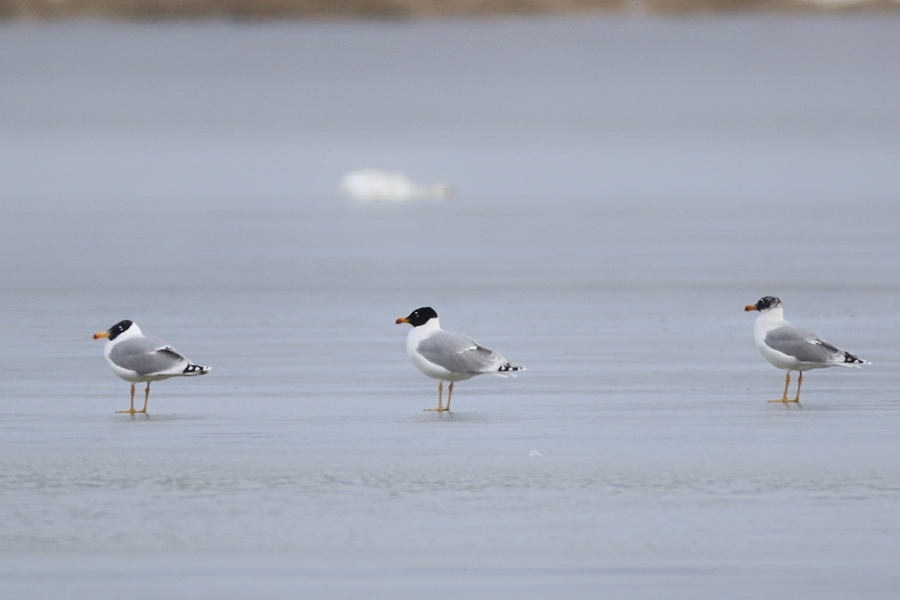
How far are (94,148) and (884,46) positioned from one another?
507ft

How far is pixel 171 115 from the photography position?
213 feet

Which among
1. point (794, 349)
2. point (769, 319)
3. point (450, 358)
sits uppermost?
point (769, 319)

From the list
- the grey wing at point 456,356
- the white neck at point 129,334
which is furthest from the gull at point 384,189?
the grey wing at point 456,356

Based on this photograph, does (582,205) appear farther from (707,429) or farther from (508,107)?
(508,107)

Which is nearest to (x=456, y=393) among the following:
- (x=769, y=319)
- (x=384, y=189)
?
(x=769, y=319)

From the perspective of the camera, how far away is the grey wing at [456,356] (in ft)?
33.3

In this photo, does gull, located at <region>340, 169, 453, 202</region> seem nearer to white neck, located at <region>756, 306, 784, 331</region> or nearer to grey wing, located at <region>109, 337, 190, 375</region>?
white neck, located at <region>756, 306, 784, 331</region>

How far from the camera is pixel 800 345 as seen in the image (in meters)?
10.4

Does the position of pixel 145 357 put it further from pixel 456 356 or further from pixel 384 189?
pixel 384 189

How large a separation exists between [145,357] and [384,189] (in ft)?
57.8

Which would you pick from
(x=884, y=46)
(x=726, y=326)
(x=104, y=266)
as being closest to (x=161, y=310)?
(x=104, y=266)

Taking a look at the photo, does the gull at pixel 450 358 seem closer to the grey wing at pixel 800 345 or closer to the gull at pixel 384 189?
the grey wing at pixel 800 345

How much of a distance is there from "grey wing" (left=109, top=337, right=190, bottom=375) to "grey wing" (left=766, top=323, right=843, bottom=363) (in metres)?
3.62

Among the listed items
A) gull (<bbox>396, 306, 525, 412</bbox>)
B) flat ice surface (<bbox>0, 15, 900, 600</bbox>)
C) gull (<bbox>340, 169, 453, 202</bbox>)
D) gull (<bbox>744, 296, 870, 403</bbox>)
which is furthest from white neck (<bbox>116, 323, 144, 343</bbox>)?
gull (<bbox>340, 169, 453, 202</bbox>)
